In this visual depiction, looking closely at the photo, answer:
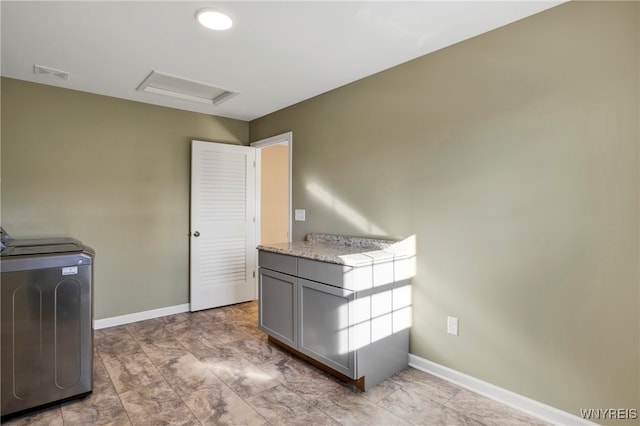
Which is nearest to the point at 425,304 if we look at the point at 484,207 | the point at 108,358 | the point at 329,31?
the point at 484,207

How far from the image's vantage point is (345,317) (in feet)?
7.46

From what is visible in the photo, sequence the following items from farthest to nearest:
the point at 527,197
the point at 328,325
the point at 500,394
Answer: the point at 328,325
the point at 500,394
the point at 527,197

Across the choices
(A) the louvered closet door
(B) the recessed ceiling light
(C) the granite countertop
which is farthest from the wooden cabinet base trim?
(B) the recessed ceiling light

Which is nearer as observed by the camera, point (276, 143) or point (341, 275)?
point (341, 275)

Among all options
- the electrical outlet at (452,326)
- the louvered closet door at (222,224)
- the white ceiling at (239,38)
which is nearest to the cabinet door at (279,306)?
the electrical outlet at (452,326)

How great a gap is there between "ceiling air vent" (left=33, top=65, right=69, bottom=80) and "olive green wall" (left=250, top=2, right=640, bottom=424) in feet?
8.63

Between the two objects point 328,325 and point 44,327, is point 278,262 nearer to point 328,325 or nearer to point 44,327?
point 328,325

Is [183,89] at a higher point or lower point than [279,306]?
higher

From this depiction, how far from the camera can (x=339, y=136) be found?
10.5ft

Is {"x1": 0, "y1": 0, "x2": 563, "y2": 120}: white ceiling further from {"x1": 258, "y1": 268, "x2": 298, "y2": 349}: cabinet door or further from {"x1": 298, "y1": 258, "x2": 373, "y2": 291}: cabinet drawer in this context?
{"x1": 258, "y1": 268, "x2": 298, "y2": 349}: cabinet door

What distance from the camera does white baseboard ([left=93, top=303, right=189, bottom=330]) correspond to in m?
3.44

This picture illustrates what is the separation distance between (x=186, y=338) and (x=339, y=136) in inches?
94.9

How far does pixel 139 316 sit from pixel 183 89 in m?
2.47

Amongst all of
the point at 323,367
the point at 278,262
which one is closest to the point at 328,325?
the point at 323,367
